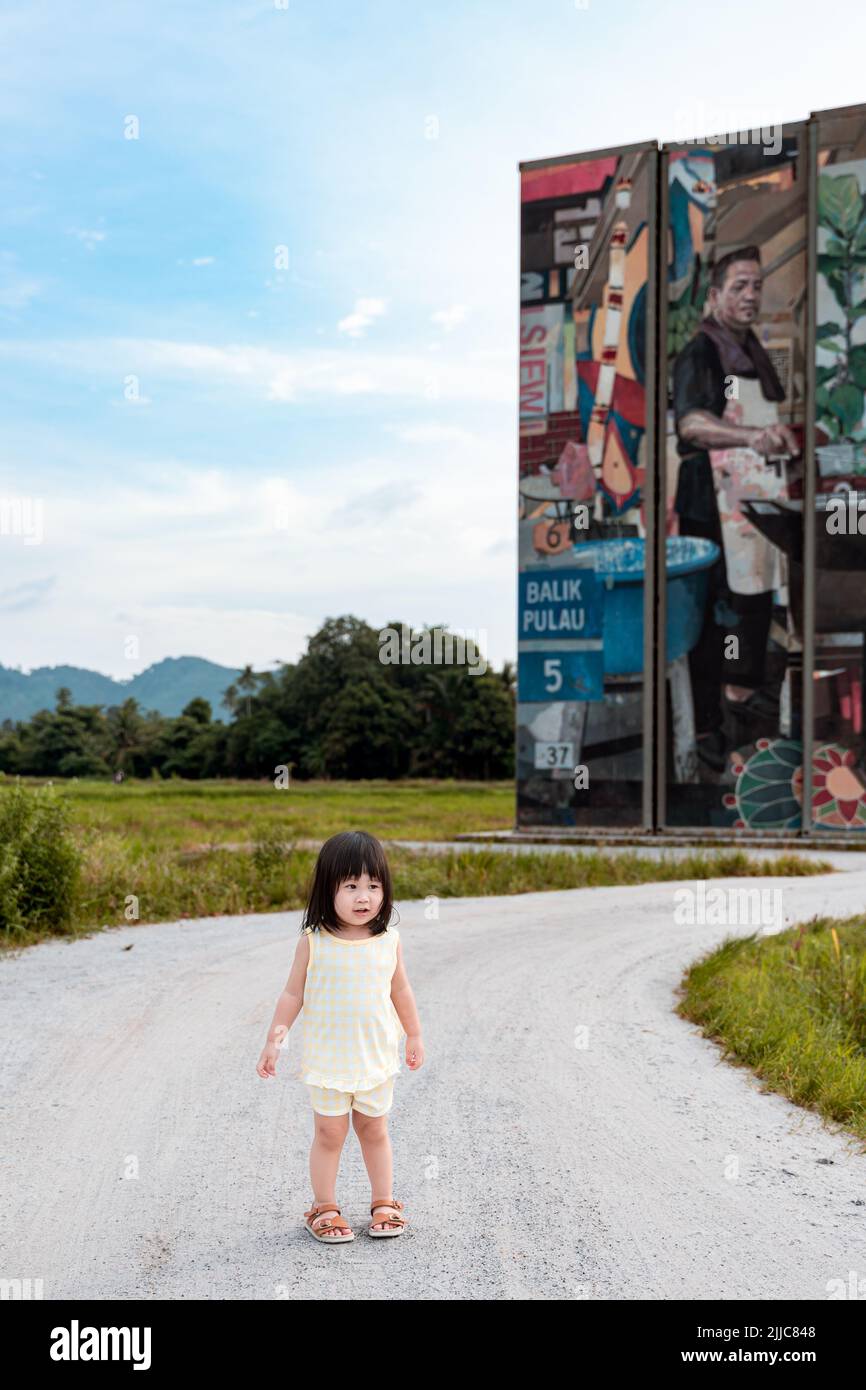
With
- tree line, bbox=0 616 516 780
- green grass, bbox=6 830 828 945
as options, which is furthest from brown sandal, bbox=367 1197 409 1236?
tree line, bbox=0 616 516 780

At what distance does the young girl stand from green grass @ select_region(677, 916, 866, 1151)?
2923mm

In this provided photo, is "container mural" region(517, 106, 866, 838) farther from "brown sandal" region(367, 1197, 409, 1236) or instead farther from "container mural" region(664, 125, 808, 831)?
"brown sandal" region(367, 1197, 409, 1236)

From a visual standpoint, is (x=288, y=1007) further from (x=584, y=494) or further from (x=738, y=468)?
(x=584, y=494)

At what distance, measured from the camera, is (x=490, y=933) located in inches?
551

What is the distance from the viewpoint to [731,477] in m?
33.4

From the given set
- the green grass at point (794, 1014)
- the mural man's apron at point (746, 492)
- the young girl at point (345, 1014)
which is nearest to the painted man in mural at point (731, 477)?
the mural man's apron at point (746, 492)

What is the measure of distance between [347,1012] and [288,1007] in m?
0.22

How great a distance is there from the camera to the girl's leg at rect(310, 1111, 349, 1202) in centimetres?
471

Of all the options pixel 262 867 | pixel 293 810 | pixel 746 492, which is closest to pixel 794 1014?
pixel 262 867

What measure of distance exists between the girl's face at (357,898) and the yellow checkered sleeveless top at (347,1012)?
119 mm

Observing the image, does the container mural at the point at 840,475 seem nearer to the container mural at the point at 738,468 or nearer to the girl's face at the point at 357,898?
the container mural at the point at 738,468

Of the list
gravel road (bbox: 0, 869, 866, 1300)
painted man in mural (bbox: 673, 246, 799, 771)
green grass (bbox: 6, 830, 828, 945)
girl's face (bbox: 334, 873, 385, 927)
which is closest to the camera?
gravel road (bbox: 0, 869, 866, 1300)

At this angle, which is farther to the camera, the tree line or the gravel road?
the tree line
